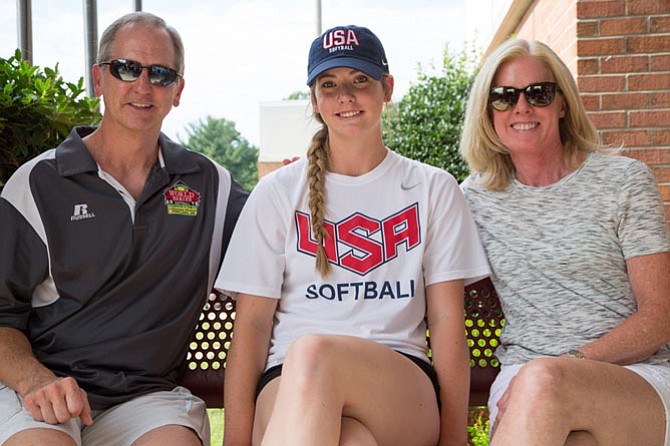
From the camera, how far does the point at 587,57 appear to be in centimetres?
554

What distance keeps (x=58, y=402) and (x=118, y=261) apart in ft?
1.75

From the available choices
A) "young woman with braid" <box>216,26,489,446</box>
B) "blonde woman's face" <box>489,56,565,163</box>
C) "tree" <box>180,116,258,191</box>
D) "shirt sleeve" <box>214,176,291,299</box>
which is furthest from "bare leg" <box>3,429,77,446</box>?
"tree" <box>180,116,258,191</box>

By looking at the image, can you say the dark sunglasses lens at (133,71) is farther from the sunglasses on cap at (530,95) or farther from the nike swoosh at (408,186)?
the sunglasses on cap at (530,95)

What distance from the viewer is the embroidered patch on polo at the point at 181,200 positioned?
→ 2.84 meters

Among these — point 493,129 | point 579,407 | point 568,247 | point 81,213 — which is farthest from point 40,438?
point 493,129

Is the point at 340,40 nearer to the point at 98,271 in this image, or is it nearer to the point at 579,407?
the point at 98,271

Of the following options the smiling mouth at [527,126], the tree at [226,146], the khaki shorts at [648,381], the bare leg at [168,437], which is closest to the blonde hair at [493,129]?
the smiling mouth at [527,126]

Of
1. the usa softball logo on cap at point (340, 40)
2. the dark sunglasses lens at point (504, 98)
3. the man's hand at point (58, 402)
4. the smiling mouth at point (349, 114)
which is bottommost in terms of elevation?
the man's hand at point (58, 402)

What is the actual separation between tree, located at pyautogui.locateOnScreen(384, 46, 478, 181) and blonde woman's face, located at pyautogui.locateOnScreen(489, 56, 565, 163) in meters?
5.74

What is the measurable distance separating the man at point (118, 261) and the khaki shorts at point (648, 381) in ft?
3.37

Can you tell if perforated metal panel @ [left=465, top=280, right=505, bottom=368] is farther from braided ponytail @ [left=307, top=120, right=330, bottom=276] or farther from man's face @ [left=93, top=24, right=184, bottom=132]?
man's face @ [left=93, top=24, right=184, bottom=132]

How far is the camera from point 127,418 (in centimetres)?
264

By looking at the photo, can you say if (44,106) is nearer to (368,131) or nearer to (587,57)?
(368,131)

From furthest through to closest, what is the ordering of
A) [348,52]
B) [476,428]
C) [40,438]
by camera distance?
[476,428] → [348,52] → [40,438]
